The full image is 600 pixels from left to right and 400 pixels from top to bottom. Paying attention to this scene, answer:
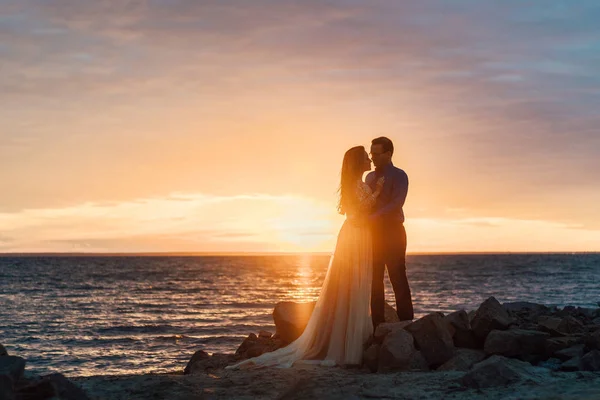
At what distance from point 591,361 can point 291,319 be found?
6.14 m

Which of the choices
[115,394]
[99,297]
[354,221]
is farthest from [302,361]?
[99,297]

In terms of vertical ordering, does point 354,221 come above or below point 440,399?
above

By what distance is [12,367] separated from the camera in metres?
7.11

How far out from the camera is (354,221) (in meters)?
11.2

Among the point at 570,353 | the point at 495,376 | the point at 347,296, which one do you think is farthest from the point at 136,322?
the point at 495,376

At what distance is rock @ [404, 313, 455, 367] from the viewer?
10.2 metres

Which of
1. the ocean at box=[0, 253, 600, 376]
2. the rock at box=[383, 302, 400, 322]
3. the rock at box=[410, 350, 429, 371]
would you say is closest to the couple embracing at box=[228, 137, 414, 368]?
the rock at box=[383, 302, 400, 322]

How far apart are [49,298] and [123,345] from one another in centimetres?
3082

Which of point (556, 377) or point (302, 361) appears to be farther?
point (302, 361)

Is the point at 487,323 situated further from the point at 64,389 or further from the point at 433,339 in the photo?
the point at 64,389

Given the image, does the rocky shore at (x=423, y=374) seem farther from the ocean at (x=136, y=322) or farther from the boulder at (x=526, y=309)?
the ocean at (x=136, y=322)

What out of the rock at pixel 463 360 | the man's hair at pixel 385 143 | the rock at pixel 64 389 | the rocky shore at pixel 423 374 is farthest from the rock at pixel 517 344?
the rock at pixel 64 389

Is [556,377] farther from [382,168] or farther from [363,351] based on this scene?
[382,168]

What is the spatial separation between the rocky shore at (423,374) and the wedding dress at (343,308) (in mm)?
403
